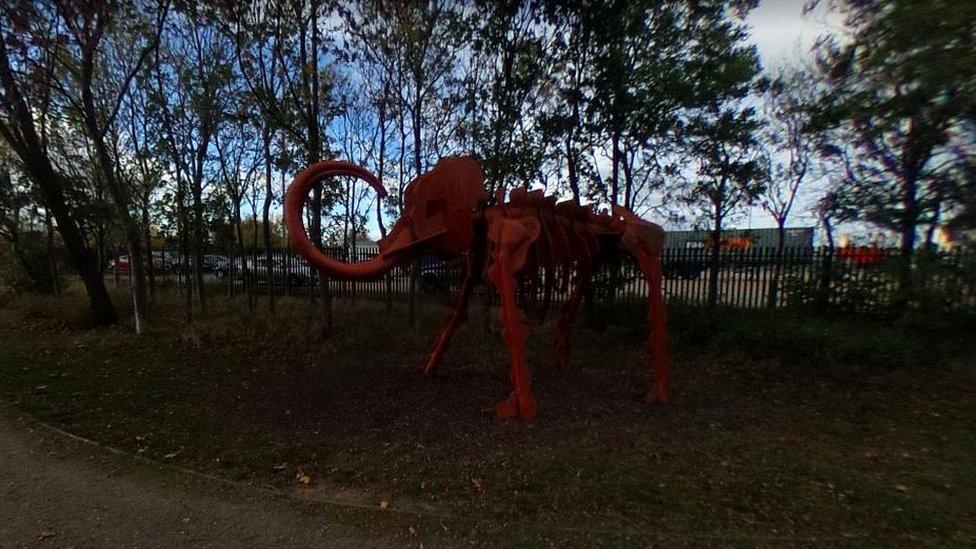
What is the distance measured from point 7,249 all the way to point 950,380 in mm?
23155

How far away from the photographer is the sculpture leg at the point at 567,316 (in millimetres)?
6789

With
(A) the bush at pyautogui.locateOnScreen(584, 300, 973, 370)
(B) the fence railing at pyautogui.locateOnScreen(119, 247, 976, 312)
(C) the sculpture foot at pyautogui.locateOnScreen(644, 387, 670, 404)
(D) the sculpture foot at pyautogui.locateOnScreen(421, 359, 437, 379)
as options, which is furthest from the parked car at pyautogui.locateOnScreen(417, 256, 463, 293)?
(C) the sculpture foot at pyautogui.locateOnScreen(644, 387, 670, 404)

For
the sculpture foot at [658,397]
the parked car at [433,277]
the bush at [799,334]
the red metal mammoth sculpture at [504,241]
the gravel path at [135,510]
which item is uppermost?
the red metal mammoth sculpture at [504,241]

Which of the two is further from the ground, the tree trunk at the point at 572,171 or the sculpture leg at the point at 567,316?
the tree trunk at the point at 572,171

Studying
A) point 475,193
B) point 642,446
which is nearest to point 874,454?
point 642,446

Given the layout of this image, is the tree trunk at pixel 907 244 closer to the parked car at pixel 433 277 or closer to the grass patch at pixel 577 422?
the grass patch at pixel 577 422

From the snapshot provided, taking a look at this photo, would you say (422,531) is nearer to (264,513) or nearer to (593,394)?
(264,513)

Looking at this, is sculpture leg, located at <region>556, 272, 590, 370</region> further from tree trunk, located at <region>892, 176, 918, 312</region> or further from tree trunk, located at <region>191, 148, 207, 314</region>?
tree trunk, located at <region>191, 148, 207, 314</region>

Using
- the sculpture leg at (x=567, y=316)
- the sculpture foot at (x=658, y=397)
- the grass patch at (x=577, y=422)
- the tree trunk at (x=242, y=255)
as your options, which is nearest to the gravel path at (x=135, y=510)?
the grass patch at (x=577, y=422)

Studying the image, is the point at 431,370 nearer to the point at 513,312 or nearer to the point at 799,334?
the point at 513,312

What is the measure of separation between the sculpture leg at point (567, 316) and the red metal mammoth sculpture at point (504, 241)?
3 centimetres

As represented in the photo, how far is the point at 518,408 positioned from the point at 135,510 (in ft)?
11.0

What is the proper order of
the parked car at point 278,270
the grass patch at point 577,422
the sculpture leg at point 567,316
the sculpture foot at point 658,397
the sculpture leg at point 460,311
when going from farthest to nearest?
the parked car at point 278,270
the sculpture leg at point 567,316
the sculpture leg at point 460,311
the sculpture foot at point 658,397
the grass patch at point 577,422

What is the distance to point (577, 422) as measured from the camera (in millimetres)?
5328
